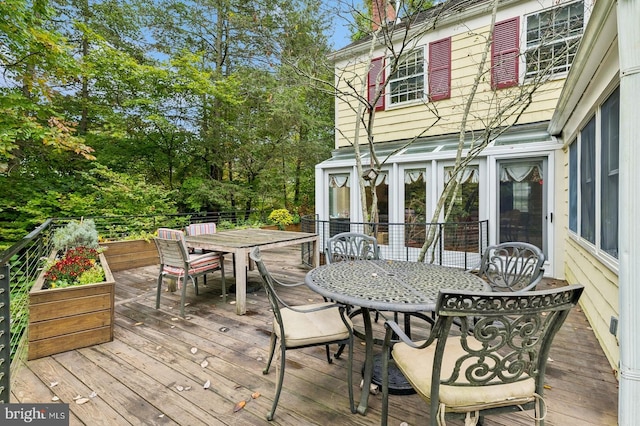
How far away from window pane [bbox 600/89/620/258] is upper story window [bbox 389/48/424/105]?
4509mm

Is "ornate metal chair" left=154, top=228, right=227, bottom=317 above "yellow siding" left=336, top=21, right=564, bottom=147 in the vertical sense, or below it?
below

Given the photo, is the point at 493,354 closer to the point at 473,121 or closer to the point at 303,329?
the point at 303,329

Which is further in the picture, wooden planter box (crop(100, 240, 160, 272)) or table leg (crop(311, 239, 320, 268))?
wooden planter box (crop(100, 240, 160, 272))

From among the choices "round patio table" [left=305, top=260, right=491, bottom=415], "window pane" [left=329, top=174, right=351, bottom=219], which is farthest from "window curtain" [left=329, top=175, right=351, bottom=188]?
"round patio table" [left=305, top=260, right=491, bottom=415]

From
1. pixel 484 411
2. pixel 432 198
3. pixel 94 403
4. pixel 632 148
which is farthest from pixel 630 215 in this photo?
pixel 432 198

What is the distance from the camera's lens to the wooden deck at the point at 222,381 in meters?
1.91

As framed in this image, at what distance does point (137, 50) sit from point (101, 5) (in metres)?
1.38

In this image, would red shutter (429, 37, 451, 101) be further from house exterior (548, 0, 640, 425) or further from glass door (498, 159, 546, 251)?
house exterior (548, 0, 640, 425)

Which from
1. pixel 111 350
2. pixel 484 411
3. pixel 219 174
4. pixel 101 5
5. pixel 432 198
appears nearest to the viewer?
pixel 484 411

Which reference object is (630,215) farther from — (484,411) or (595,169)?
(595,169)

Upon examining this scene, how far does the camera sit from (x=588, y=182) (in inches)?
134

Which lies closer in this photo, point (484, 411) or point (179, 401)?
point (484, 411)

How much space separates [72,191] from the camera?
8.44 m

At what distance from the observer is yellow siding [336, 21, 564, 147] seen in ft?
18.5
